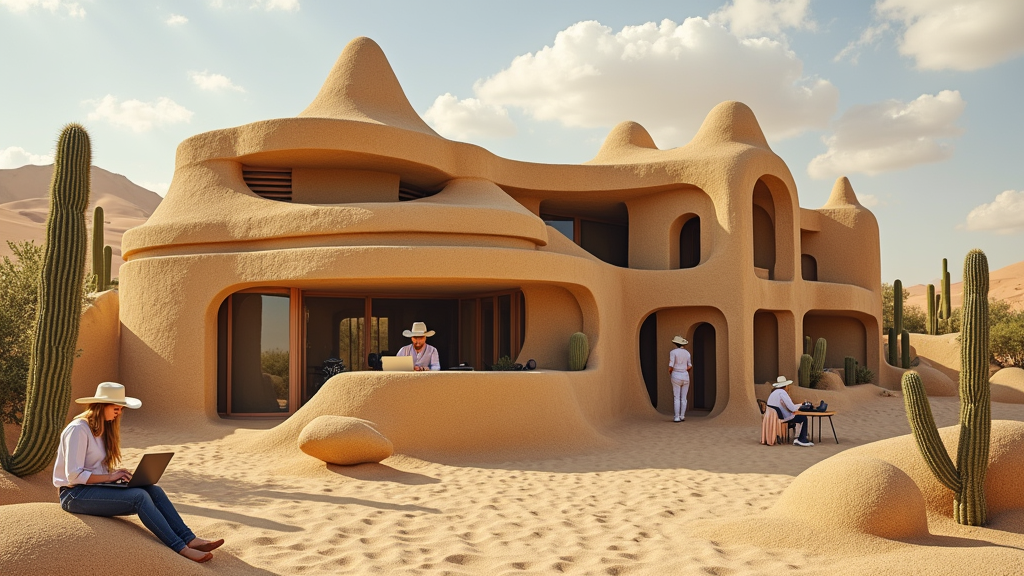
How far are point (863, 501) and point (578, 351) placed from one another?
332 inches

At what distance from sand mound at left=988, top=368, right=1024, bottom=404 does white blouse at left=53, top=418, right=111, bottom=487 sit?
23.7 m

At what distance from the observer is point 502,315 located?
56.5 feet

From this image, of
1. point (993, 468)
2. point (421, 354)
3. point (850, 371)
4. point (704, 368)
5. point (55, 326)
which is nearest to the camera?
point (993, 468)

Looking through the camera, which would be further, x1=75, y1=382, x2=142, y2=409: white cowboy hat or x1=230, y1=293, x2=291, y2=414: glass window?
x1=230, y1=293, x2=291, y2=414: glass window

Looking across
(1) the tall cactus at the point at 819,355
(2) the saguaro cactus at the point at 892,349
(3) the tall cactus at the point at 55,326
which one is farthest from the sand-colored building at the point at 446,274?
(2) the saguaro cactus at the point at 892,349

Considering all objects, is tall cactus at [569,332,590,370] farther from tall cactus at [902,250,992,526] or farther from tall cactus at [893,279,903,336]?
tall cactus at [893,279,903,336]

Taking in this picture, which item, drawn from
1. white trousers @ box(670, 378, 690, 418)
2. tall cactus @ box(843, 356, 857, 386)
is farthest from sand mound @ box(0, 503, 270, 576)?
tall cactus @ box(843, 356, 857, 386)

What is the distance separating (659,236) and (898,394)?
28.8ft

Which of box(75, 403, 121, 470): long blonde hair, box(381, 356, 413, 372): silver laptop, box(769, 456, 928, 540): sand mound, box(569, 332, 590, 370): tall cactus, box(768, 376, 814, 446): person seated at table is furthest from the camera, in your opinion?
box(569, 332, 590, 370): tall cactus

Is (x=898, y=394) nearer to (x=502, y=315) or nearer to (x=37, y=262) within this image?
(x=502, y=315)

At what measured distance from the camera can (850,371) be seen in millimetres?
20781

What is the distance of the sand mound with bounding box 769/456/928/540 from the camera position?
658 centimetres

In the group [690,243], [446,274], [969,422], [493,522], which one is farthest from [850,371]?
[493,522]

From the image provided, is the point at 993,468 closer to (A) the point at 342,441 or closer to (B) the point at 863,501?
(B) the point at 863,501
